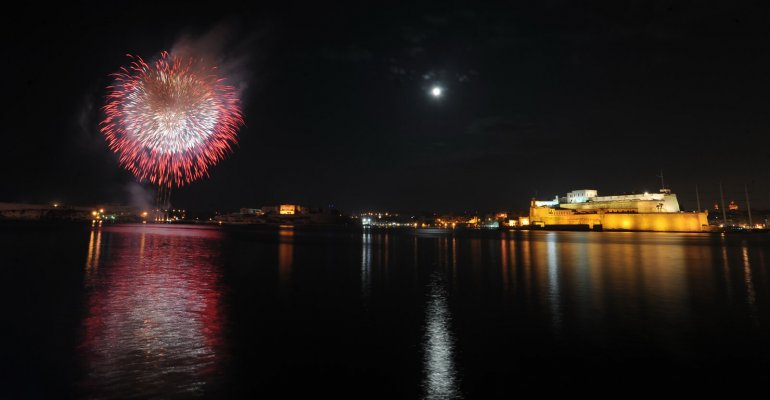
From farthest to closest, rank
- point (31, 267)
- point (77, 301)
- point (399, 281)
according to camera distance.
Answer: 1. point (31, 267)
2. point (399, 281)
3. point (77, 301)

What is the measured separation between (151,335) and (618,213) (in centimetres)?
12878

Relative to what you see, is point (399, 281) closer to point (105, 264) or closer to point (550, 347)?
point (550, 347)

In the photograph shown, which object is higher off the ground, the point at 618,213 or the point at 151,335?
the point at 618,213

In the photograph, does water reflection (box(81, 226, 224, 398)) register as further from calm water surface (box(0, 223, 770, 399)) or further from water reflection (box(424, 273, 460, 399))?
water reflection (box(424, 273, 460, 399))

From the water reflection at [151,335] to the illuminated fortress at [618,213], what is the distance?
122982 mm

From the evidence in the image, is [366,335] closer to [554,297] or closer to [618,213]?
[554,297]

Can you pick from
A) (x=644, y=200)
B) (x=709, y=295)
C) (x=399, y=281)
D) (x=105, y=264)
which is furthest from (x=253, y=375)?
(x=644, y=200)

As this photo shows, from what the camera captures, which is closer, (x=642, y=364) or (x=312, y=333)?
(x=642, y=364)

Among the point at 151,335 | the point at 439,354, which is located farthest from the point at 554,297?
the point at 151,335

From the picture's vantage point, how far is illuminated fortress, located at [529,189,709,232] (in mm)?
108519

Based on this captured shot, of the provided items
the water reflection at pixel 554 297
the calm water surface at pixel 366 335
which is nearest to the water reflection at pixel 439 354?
the calm water surface at pixel 366 335

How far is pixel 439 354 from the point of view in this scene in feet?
25.6

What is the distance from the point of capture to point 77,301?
12.3 metres

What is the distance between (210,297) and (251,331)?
4478mm
